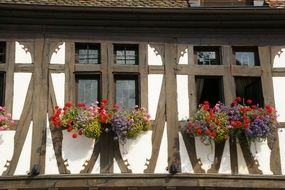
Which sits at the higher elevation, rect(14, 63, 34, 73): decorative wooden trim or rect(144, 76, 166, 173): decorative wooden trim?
rect(14, 63, 34, 73): decorative wooden trim

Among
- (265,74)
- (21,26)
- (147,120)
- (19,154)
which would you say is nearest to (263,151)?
(265,74)

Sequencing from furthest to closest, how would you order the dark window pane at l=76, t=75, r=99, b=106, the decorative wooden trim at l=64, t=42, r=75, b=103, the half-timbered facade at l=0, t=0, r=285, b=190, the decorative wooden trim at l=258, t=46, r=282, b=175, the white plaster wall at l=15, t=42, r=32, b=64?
the dark window pane at l=76, t=75, r=99, b=106, the white plaster wall at l=15, t=42, r=32, b=64, the decorative wooden trim at l=64, t=42, r=75, b=103, the decorative wooden trim at l=258, t=46, r=282, b=175, the half-timbered facade at l=0, t=0, r=285, b=190

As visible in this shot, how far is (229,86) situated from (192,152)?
1.55 meters

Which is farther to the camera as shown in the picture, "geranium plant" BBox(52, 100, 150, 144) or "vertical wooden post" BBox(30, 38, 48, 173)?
"vertical wooden post" BBox(30, 38, 48, 173)

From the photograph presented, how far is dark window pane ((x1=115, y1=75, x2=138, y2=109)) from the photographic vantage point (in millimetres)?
10898

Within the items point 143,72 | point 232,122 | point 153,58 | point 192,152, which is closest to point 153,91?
point 143,72

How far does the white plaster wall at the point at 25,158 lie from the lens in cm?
1010

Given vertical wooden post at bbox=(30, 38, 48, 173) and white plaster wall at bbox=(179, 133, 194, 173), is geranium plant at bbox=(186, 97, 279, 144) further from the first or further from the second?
vertical wooden post at bbox=(30, 38, 48, 173)

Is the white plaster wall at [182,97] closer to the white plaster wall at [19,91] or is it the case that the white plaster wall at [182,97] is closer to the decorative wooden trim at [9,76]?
the white plaster wall at [19,91]

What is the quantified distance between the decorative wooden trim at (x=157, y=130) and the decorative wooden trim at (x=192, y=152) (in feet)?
1.45

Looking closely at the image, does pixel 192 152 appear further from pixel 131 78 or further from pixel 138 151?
pixel 131 78

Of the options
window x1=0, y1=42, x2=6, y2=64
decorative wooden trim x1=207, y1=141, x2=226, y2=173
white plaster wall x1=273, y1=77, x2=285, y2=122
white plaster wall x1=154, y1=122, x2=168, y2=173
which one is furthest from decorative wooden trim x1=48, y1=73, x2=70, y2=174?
white plaster wall x1=273, y1=77, x2=285, y2=122

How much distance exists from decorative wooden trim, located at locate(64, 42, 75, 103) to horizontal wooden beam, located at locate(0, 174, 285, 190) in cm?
158

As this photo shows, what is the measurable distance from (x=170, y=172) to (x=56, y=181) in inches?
81.0
